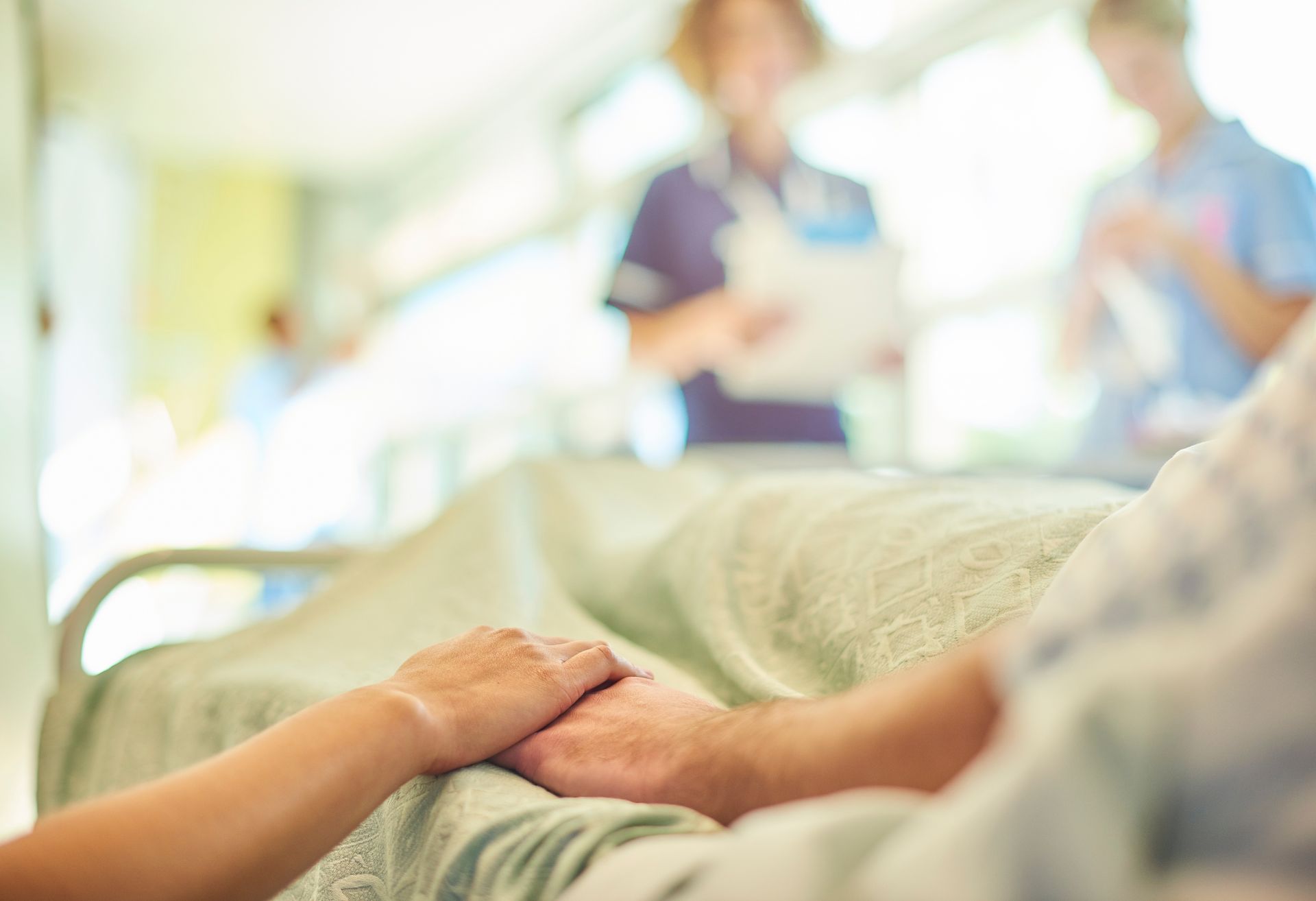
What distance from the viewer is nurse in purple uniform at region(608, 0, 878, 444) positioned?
1.96 meters

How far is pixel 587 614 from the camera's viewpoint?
1174 mm

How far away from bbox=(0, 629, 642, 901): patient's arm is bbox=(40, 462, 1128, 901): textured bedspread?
0.05 metres

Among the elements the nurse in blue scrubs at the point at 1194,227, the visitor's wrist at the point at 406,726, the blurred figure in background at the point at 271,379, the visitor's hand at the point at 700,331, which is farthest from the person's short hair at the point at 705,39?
the blurred figure in background at the point at 271,379

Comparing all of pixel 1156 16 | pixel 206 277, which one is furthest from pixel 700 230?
pixel 206 277

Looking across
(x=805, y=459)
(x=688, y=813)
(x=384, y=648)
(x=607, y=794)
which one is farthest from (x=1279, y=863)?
(x=805, y=459)

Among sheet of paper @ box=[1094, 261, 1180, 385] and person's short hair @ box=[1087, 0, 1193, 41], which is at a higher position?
person's short hair @ box=[1087, 0, 1193, 41]

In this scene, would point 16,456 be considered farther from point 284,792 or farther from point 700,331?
point 284,792

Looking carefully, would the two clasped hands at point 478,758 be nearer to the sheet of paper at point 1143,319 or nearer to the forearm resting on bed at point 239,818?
the forearm resting on bed at point 239,818

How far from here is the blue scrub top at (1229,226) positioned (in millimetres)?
1929

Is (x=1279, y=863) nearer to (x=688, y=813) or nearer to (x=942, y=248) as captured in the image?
(x=688, y=813)

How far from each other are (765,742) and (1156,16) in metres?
2.03

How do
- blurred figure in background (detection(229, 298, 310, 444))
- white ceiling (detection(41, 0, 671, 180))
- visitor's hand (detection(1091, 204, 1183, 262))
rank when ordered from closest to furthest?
visitor's hand (detection(1091, 204, 1183, 262)), white ceiling (detection(41, 0, 671, 180)), blurred figure in background (detection(229, 298, 310, 444))

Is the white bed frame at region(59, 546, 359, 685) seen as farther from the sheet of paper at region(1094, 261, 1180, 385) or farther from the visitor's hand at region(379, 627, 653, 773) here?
the sheet of paper at region(1094, 261, 1180, 385)

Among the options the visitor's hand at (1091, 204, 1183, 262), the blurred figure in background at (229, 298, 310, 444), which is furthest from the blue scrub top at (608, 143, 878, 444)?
the blurred figure in background at (229, 298, 310, 444)
